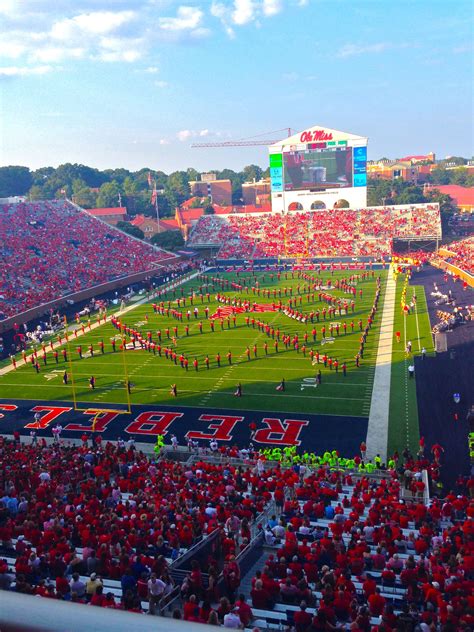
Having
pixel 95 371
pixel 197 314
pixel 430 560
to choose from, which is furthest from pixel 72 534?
pixel 197 314

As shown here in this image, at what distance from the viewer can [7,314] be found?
31.1m

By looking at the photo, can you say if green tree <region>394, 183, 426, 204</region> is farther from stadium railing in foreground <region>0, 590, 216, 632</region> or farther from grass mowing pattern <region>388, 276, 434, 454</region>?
stadium railing in foreground <region>0, 590, 216, 632</region>

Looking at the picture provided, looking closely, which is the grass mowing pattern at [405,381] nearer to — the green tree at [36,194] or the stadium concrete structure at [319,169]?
the stadium concrete structure at [319,169]

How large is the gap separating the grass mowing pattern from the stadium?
0.10 m

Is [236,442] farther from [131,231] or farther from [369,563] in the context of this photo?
[131,231]

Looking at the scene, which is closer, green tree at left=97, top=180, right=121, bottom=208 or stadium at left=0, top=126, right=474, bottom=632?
stadium at left=0, top=126, right=474, bottom=632

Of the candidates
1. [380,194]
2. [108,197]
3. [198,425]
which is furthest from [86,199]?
[198,425]

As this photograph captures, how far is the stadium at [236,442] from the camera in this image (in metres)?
7.00

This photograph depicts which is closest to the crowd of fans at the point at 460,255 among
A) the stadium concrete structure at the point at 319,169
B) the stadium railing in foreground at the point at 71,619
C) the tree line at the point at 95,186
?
the stadium concrete structure at the point at 319,169

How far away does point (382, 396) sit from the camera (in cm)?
1905

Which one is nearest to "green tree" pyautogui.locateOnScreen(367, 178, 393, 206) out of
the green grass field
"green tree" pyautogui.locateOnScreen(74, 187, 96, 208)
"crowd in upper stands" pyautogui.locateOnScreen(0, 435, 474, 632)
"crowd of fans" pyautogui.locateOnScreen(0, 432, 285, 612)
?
"green tree" pyautogui.locateOnScreen(74, 187, 96, 208)

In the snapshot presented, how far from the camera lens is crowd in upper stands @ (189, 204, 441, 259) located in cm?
5328

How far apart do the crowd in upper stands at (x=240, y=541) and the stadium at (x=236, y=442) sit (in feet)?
0.12

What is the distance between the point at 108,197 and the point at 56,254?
4879cm
